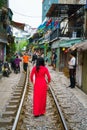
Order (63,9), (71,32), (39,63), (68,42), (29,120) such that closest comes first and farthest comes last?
(29,120) < (39,63) < (68,42) < (63,9) < (71,32)

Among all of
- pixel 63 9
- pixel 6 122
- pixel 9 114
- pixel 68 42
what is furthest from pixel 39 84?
pixel 63 9

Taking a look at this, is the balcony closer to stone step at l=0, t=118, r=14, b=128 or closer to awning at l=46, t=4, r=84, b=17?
awning at l=46, t=4, r=84, b=17

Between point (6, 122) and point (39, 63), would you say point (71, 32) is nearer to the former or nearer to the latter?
point (39, 63)

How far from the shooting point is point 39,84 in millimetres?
10648

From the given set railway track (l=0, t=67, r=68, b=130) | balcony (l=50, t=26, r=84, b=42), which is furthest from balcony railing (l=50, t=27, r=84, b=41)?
railway track (l=0, t=67, r=68, b=130)

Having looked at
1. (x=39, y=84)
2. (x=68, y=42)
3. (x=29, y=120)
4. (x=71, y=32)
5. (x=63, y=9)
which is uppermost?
(x=63, y=9)

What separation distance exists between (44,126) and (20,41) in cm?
9930

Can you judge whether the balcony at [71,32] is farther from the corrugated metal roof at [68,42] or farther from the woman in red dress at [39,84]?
the woman in red dress at [39,84]

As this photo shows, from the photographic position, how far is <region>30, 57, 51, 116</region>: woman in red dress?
34.6ft

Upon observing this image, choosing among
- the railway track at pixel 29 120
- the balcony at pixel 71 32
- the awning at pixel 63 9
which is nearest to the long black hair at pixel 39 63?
the railway track at pixel 29 120

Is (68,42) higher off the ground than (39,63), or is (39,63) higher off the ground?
(68,42)

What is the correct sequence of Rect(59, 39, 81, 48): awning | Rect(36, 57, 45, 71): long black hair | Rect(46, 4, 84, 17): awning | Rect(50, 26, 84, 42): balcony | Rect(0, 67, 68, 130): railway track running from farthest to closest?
1. Rect(50, 26, 84, 42): balcony
2. Rect(46, 4, 84, 17): awning
3. Rect(59, 39, 81, 48): awning
4. Rect(36, 57, 45, 71): long black hair
5. Rect(0, 67, 68, 130): railway track

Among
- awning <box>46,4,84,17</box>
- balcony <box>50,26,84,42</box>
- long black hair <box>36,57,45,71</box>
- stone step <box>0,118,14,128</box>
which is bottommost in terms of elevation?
stone step <box>0,118,14,128</box>

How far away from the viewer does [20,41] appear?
10788 cm
